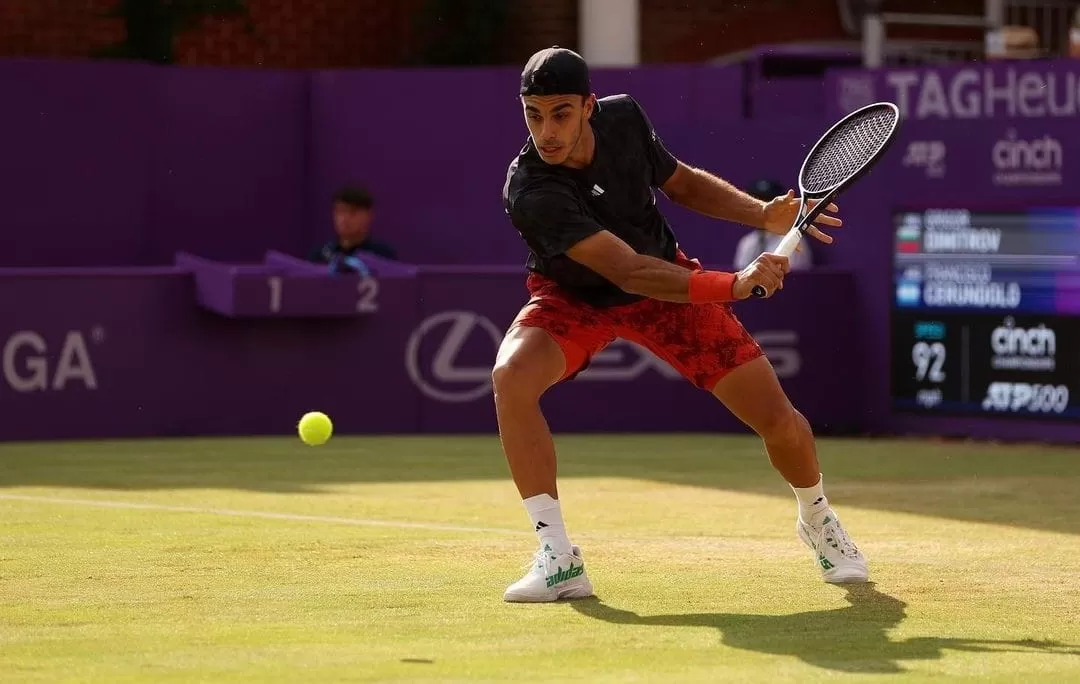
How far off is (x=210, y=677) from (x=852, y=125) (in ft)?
10.1

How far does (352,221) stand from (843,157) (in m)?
7.80

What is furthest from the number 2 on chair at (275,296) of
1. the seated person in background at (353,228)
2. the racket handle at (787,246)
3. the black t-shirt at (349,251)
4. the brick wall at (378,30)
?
the racket handle at (787,246)

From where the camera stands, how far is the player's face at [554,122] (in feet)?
21.1

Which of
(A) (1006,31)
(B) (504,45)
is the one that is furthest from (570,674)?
(B) (504,45)

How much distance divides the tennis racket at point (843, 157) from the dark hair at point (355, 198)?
763 centimetres

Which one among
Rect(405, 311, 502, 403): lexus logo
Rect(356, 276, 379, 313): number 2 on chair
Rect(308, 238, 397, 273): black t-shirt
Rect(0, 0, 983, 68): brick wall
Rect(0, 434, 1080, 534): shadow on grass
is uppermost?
Rect(0, 0, 983, 68): brick wall

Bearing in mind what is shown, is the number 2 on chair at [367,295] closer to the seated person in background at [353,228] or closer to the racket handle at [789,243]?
the seated person in background at [353,228]

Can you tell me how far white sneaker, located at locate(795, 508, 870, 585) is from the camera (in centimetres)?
701

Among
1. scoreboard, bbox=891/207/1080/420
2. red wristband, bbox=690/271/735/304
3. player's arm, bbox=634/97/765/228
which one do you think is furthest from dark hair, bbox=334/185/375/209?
red wristband, bbox=690/271/735/304

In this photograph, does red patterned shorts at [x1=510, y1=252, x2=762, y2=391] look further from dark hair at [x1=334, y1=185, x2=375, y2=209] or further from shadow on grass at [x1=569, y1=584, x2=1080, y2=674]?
dark hair at [x1=334, y1=185, x2=375, y2=209]

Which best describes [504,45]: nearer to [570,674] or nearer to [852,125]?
[852,125]

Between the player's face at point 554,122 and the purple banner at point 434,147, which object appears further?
the purple banner at point 434,147

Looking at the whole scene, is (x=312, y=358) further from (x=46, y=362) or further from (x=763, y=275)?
(x=763, y=275)

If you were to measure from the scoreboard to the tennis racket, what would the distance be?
5.96 meters
